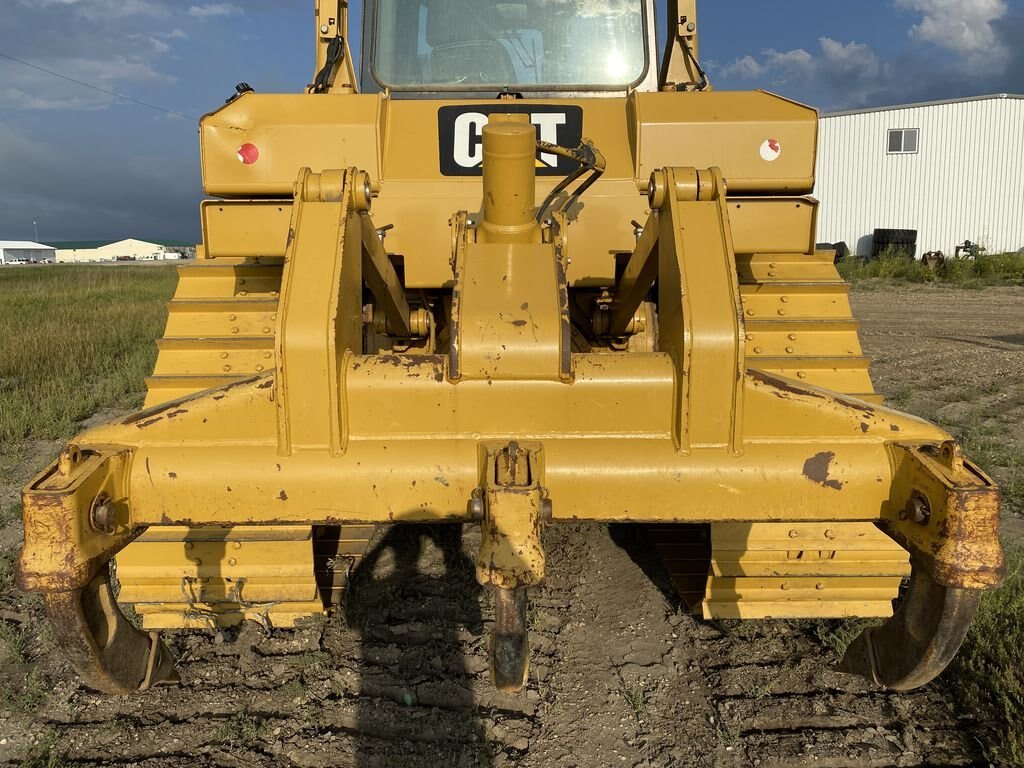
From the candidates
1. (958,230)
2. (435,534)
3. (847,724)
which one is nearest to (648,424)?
(847,724)

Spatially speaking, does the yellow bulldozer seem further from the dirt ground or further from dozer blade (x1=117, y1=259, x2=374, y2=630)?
the dirt ground

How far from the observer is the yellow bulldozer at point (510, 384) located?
177cm

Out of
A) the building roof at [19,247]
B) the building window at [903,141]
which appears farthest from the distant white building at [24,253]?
the building window at [903,141]

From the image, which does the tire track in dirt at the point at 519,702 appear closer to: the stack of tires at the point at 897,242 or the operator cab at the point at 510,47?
the operator cab at the point at 510,47

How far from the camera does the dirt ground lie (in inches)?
95.7

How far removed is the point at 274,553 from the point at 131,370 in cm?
645

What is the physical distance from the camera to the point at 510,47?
3902mm

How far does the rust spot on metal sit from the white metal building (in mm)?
21717

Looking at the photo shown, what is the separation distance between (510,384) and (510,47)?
2.60 m

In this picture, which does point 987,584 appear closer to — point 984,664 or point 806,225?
point 984,664

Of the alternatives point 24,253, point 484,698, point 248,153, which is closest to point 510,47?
point 248,153

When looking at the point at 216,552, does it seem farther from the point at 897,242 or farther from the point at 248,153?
the point at 897,242

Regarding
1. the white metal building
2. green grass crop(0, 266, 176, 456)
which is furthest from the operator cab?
the white metal building

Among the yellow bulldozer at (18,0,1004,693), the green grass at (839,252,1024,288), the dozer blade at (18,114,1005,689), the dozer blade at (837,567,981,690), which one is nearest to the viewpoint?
the dozer blade at (837,567,981,690)
